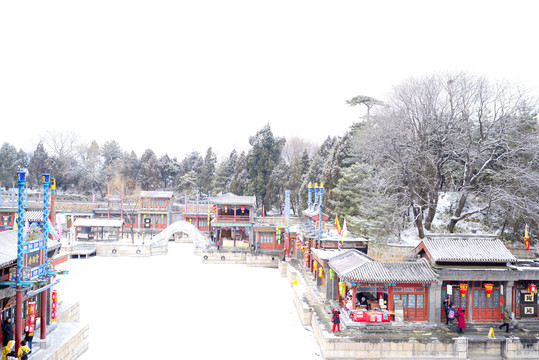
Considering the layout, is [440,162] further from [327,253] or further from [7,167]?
[7,167]

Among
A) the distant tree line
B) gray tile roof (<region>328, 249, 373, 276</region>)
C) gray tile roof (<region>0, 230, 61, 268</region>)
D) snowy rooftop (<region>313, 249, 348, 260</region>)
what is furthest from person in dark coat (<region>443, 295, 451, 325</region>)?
gray tile roof (<region>0, 230, 61, 268</region>)

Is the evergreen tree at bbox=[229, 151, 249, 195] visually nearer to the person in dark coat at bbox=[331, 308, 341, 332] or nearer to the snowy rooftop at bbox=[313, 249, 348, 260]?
the snowy rooftop at bbox=[313, 249, 348, 260]

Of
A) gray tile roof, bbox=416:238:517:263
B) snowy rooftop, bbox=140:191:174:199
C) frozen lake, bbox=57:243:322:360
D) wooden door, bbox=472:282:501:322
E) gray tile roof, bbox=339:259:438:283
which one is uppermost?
snowy rooftop, bbox=140:191:174:199

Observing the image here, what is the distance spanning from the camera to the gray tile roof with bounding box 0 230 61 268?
11.5 meters

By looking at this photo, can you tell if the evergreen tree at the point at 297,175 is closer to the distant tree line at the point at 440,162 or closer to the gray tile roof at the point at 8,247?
the distant tree line at the point at 440,162

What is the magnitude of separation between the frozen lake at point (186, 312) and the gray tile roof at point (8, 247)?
4.67 m

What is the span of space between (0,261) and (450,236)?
1779cm

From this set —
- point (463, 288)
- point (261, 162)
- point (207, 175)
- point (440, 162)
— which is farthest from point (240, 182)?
point (463, 288)

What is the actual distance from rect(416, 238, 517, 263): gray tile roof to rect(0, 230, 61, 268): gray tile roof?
1575 centimetres

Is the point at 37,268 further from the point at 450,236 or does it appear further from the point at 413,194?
the point at 413,194

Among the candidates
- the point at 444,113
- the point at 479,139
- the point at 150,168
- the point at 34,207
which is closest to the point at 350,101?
the point at 444,113

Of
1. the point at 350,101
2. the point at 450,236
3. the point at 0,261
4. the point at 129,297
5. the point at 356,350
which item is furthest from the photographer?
the point at 350,101

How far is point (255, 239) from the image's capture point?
35.5 metres

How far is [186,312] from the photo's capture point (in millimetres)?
19438
